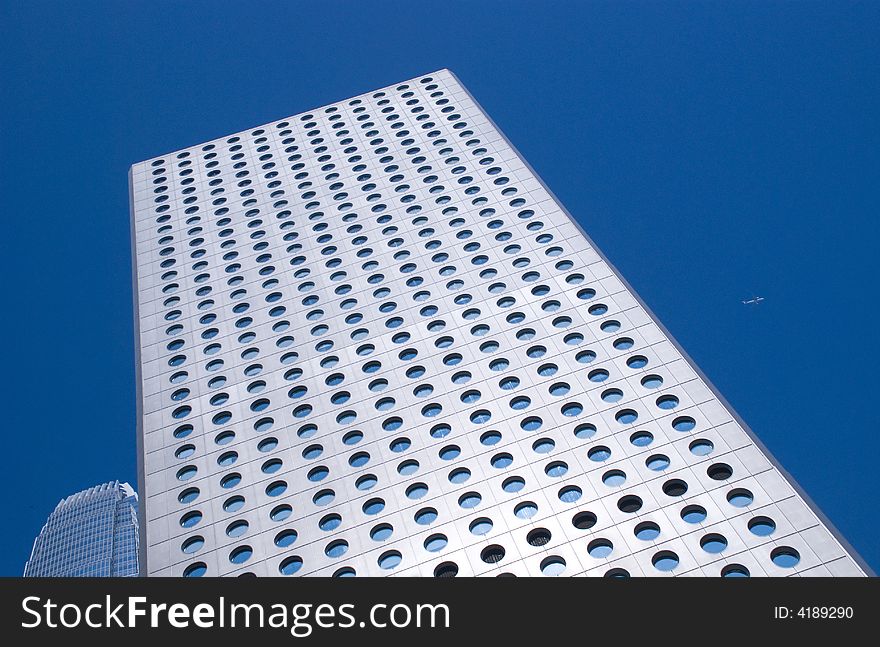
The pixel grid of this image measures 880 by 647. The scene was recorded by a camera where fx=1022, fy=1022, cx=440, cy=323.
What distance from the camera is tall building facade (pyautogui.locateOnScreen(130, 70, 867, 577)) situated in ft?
74.3

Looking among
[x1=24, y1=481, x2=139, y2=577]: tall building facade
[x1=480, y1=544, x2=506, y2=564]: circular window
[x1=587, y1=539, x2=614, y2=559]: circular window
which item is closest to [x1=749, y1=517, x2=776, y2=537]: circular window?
[x1=587, y1=539, x2=614, y2=559]: circular window

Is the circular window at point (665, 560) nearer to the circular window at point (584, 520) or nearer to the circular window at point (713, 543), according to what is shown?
the circular window at point (713, 543)

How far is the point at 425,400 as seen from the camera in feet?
90.1

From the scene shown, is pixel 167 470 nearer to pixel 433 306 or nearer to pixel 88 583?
pixel 433 306

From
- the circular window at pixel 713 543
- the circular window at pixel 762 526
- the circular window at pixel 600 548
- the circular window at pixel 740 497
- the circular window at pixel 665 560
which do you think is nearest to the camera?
the circular window at pixel 665 560

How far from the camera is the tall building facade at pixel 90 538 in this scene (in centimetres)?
8569

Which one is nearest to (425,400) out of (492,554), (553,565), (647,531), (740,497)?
(492,554)

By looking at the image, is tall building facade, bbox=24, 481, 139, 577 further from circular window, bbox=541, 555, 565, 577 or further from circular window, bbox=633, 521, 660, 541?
circular window, bbox=633, 521, 660, 541

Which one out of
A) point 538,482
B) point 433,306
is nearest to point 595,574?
point 538,482

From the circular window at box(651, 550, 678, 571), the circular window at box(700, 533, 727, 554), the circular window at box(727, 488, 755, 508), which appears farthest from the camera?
the circular window at box(727, 488, 755, 508)

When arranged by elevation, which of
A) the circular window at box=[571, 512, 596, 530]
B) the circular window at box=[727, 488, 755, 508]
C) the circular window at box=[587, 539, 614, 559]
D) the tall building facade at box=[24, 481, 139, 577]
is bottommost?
the tall building facade at box=[24, 481, 139, 577]

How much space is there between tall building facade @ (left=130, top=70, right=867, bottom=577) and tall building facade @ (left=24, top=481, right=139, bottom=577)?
54518mm

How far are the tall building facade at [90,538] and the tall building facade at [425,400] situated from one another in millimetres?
54518

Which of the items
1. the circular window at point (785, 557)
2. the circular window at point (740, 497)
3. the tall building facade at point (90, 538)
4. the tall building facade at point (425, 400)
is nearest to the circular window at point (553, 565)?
the tall building facade at point (425, 400)
